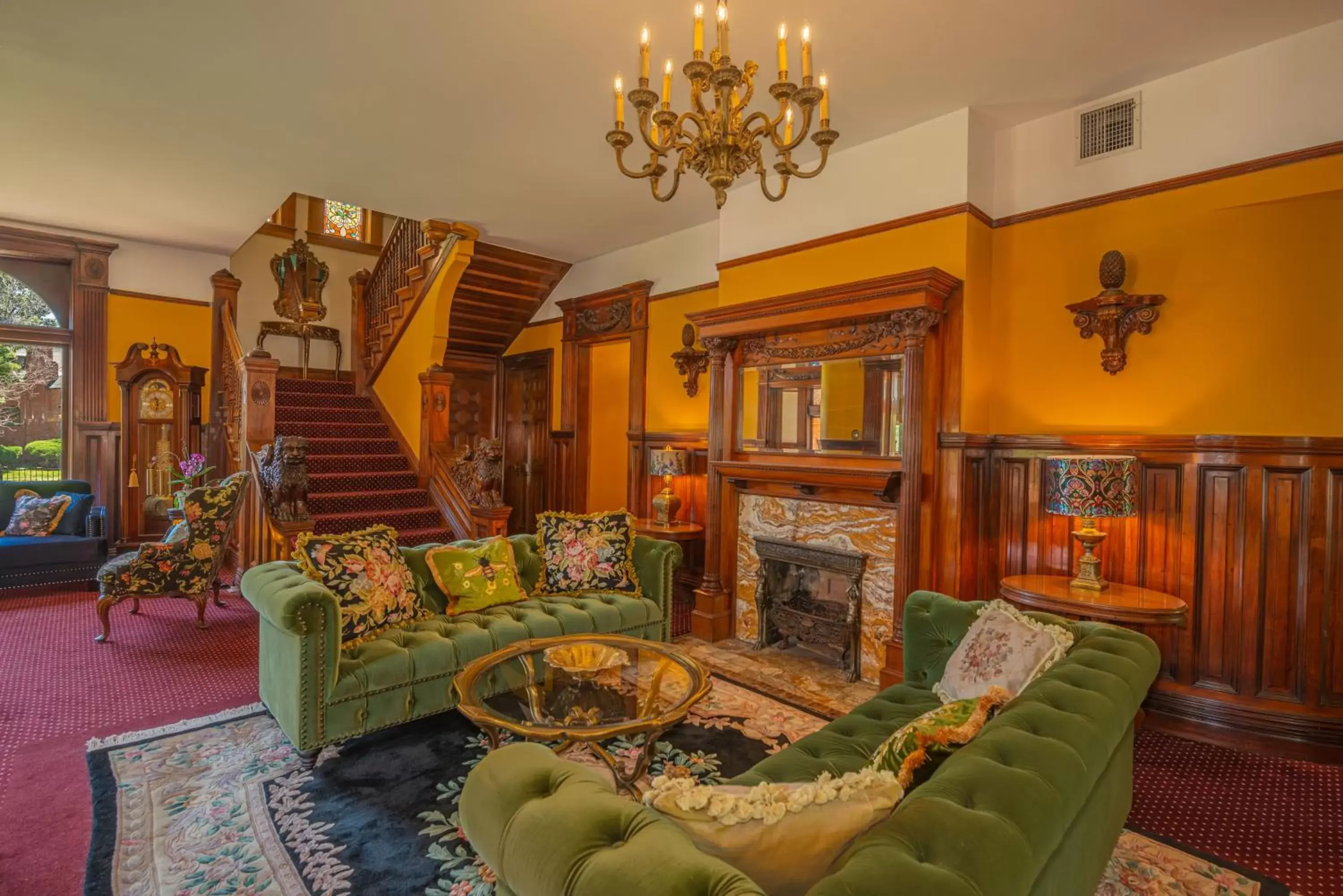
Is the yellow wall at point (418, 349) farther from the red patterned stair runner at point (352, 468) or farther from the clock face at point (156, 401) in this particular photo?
the clock face at point (156, 401)

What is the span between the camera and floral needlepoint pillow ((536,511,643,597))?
3.85 meters

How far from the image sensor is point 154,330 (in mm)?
6539

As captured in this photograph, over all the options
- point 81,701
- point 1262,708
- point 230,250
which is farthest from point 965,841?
point 230,250

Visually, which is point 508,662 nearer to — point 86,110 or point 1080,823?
point 1080,823

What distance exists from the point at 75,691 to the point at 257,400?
8.15ft

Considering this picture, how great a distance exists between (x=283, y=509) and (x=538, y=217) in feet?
9.59

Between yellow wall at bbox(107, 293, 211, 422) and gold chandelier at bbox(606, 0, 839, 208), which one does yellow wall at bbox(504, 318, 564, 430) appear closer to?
yellow wall at bbox(107, 293, 211, 422)

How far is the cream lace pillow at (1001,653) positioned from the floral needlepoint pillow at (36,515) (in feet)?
21.8

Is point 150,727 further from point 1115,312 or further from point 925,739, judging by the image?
point 1115,312

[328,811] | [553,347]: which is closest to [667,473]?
[553,347]

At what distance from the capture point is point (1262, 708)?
2.96 meters

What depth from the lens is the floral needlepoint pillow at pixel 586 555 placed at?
3846 mm

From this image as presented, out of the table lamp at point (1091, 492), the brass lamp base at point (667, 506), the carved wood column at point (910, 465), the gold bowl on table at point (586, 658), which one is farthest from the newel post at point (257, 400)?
the table lamp at point (1091, 492)

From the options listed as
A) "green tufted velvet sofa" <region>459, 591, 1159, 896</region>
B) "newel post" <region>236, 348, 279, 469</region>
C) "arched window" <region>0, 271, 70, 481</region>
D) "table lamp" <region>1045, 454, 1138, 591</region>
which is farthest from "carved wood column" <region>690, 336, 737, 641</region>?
"arched window" <region>0, 271, 70, 481</region>
